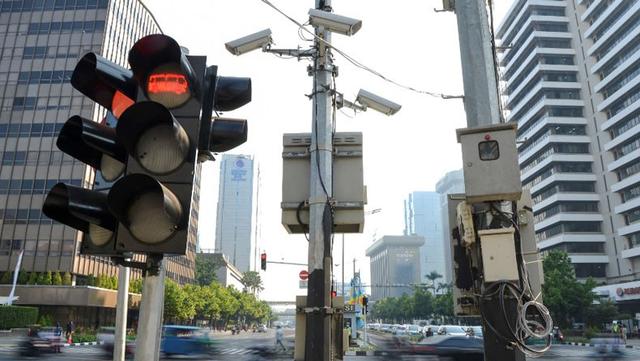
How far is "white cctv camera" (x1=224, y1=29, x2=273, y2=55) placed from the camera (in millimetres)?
6230

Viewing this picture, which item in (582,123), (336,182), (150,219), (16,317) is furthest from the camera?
(582,123)

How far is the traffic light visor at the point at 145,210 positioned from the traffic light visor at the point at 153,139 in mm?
180

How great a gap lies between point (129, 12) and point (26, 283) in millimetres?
36266

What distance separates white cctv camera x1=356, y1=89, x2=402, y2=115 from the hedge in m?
42.9

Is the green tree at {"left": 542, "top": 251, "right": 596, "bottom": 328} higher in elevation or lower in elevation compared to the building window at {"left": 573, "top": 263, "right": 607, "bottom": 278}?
lower

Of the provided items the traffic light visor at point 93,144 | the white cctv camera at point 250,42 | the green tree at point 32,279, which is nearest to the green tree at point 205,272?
the green tree at point 32,279

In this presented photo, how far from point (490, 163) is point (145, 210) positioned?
9.36ft

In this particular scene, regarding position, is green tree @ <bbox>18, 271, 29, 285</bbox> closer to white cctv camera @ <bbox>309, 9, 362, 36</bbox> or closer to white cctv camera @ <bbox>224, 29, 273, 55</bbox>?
white cctv camera @ <bbox>224, 29, 273, 55</bbox>

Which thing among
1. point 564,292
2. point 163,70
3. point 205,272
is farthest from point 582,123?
point 163,70

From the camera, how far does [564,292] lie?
47.2m

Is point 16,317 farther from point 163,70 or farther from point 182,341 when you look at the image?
point 163,70

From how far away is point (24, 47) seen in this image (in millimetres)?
58844

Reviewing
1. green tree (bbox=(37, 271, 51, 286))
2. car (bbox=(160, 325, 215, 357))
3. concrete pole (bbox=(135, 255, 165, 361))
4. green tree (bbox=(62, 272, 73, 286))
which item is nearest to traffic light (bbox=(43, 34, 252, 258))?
concrete pole (bbox=(135, 255, 165, 361))

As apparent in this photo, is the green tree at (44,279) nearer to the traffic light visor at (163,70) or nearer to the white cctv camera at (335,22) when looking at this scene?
the white cctv camera at (335,22)
